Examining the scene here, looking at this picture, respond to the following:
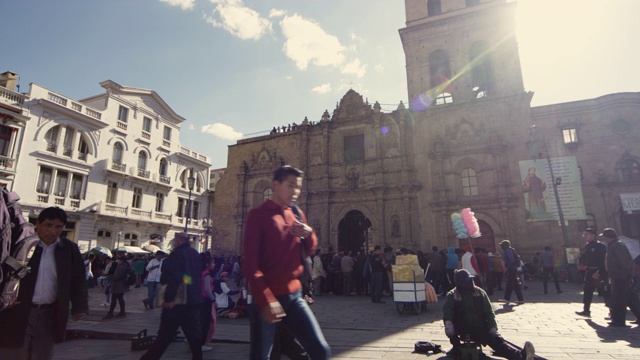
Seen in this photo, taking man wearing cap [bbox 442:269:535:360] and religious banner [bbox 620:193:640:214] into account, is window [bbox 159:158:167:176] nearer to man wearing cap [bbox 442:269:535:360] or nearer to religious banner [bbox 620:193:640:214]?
man wearing cap [bbox 442:269:535:360]

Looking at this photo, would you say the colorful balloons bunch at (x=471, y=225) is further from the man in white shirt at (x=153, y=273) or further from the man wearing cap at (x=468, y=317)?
the man in white shirt at (x=153, y=273)

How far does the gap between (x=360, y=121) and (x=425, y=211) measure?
25.2 ft

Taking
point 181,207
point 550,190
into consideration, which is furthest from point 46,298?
point 181,207

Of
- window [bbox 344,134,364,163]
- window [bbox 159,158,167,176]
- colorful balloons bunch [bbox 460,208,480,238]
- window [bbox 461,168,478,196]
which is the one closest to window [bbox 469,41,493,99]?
window [bbox 461,168,478,196]

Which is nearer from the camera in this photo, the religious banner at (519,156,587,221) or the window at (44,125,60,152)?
the religious banner at (519,156,587,221)

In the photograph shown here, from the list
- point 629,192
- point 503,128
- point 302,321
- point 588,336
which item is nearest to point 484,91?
point 503,128

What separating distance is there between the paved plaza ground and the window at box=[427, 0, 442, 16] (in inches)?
813

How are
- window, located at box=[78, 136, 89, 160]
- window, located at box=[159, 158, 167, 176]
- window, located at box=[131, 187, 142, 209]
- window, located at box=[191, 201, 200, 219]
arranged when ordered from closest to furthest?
window, located at box=[78, 136, 89, 160] → window, located at box=[131, 187, 142, 209] → window, located at box=[159, 158, 167, 176] → window, located at box=[191, 201, 200, 219]

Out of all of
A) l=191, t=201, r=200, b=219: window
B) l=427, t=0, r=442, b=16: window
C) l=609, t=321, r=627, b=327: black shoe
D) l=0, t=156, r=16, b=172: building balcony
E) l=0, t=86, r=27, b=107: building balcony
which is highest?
l=427, t=0, r=442, b=16: window

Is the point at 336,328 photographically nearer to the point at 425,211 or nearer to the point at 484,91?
the point at 425,211

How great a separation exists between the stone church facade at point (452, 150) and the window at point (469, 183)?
0.18 feet

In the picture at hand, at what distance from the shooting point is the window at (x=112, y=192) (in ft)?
86.3

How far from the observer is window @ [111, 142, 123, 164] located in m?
27.2

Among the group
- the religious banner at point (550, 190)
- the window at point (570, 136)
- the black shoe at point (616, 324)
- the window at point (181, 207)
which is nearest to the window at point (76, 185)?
the window at point (181, 207)
